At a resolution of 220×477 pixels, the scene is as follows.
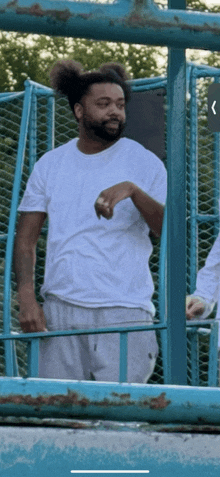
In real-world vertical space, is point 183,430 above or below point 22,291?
above

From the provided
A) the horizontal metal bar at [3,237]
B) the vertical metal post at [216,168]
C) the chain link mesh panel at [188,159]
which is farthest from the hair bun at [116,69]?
the horizontal metal bar at [3,237]

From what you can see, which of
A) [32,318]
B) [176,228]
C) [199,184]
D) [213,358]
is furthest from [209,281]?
[176,228]

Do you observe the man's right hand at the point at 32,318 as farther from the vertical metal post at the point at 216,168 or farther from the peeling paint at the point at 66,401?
the peeling paint at the point at 66,401

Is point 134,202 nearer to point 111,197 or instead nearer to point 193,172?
point 111,197

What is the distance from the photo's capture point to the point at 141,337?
2.43 meters

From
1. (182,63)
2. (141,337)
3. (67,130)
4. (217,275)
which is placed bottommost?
(141,337)

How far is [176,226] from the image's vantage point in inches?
30.7

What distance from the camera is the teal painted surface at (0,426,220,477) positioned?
64 cm

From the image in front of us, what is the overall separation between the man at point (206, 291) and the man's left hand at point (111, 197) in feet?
1.05

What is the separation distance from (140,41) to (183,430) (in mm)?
317

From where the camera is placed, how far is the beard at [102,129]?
2521mm

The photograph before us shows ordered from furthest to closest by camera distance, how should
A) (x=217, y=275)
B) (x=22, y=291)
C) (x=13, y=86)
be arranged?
(x=13, y=86) → (x=22, y=291) → (x=217, y=275)

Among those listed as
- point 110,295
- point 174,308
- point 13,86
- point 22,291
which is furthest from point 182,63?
point 13,86

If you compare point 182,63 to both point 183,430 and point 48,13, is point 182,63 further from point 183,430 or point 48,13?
point 183,430
